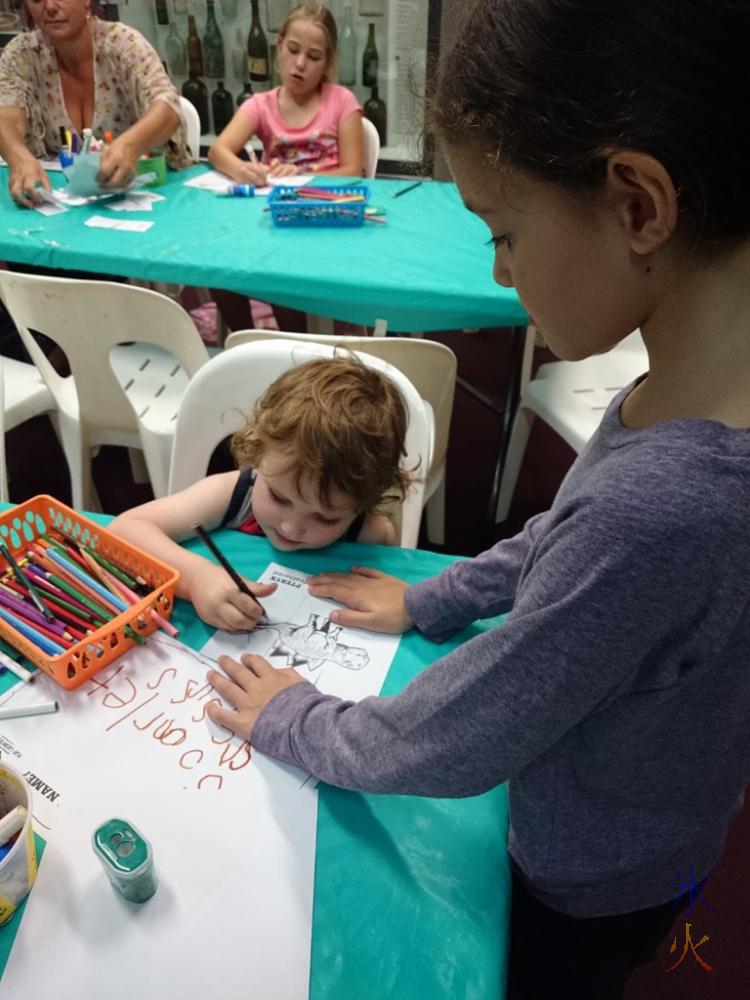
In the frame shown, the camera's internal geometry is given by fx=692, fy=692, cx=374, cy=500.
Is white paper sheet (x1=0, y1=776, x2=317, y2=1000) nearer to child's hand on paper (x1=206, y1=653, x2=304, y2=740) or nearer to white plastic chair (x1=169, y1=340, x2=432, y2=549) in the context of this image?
child's hand on paper (x1=206, y1=653, x2=304, y2=740)

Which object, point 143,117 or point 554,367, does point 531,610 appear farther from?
point 143,117

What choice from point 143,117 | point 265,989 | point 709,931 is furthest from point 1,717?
point 143,117

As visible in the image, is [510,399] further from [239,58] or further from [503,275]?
[239,58]

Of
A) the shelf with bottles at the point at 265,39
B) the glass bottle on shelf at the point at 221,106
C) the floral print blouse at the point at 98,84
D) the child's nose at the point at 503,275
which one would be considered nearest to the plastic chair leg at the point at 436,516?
the child's nose at the point at 503,275

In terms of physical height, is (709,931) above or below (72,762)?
below

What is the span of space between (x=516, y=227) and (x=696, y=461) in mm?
201

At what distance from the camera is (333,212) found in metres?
2.12

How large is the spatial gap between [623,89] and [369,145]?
2.95 m

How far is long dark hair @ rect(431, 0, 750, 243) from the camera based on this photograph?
35 centimetres

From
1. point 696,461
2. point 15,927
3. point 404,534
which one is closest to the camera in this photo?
point 696,461

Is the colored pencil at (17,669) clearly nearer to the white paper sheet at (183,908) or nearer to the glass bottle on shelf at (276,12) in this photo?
the white paper sheet at (183,908)

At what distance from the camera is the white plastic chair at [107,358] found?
4.88 feet

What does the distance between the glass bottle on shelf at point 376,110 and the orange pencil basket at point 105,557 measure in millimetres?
3707

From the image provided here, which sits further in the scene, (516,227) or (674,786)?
(674,786)
